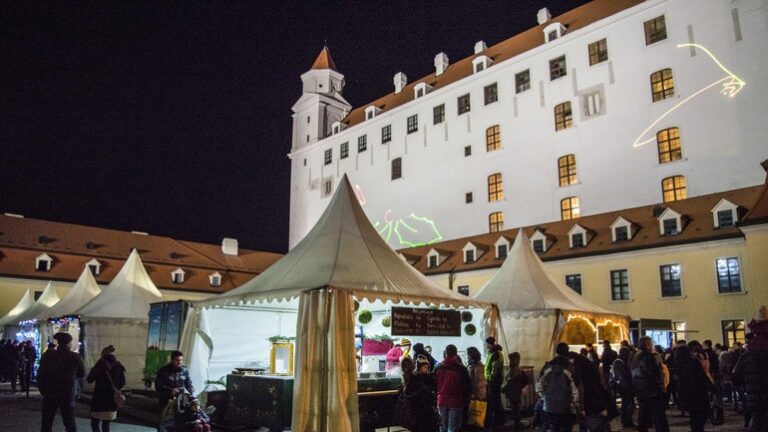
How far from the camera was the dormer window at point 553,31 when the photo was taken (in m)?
32.8

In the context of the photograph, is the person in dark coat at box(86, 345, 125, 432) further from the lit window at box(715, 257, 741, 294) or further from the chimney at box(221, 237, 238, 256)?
the chimney at box(221, 237, 238, 256)

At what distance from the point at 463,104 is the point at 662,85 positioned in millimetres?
12600

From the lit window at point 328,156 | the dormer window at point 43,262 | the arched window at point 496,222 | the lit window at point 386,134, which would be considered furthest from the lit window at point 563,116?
the dormer window at point 43,262

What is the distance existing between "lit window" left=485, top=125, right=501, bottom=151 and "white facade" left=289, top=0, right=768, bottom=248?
0.87ft

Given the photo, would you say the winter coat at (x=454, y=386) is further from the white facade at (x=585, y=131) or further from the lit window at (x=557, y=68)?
the lit window at (x=557, y=68)

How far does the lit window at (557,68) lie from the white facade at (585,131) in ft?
0.92

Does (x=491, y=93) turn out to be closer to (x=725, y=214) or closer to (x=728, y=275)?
(x=725, y=214)

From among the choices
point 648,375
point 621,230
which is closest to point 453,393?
point 648,375

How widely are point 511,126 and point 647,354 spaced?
85.1 feet

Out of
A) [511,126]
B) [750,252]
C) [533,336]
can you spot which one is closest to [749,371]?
[533,336]

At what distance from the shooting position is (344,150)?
44656 mm

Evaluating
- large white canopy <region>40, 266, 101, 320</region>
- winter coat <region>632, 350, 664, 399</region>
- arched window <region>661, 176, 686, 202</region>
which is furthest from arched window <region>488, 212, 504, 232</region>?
winter coat <region>632, 350, 664, 399</region>

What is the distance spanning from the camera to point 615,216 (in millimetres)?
27516

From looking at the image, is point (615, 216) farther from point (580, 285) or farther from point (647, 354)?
point (647, 354)
